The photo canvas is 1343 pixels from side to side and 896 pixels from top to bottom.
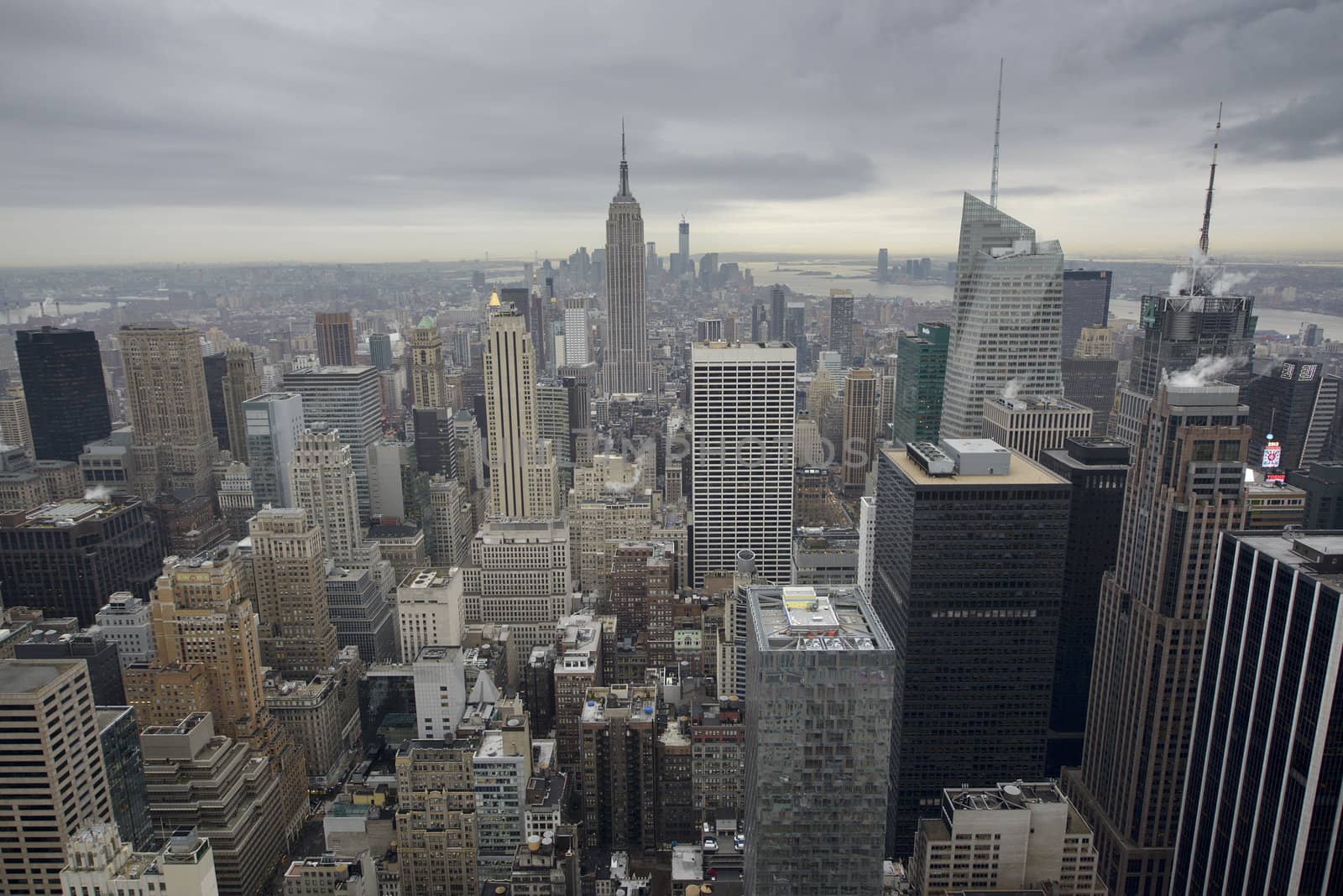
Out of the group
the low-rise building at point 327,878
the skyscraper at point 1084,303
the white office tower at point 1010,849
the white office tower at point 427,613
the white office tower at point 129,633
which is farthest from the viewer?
the skyscraper at point 1084,303

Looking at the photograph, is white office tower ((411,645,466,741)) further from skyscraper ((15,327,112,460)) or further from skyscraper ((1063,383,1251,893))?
skyscraper ((15,327,112,460))

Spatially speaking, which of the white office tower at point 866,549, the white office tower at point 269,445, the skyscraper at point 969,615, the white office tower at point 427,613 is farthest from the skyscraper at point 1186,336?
the white office tower at point 269,445

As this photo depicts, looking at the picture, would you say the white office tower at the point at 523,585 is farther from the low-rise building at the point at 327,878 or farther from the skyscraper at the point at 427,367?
the skyscraper at the point at 427,367

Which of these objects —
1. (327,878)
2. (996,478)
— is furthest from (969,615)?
(327,878)

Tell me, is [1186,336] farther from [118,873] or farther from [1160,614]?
[118,873]

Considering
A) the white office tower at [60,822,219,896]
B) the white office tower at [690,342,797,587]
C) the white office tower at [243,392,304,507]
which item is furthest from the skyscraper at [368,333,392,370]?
the white office tower at [60,822,219,896]

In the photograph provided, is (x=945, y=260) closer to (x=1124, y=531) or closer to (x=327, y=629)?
(x=1124, y=531)
